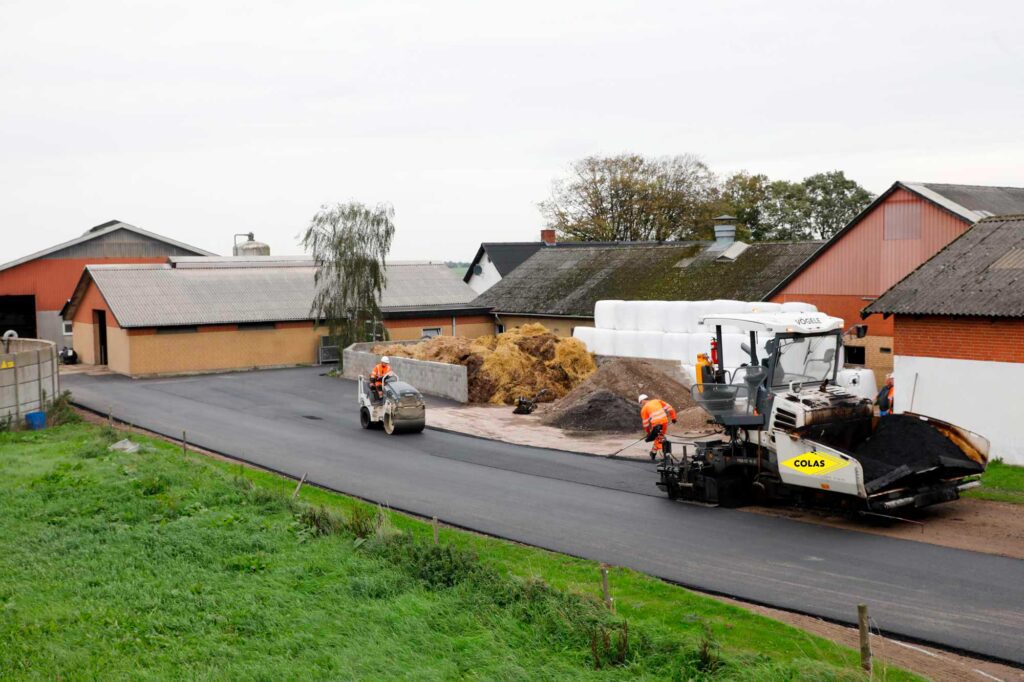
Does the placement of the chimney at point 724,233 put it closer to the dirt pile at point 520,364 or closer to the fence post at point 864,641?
the dirt pile at point 520,364

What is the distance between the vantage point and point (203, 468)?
68.5ft

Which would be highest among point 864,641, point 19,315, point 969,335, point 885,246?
point 885,246

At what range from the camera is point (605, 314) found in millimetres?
36719

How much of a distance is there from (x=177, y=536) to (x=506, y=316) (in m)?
33.0

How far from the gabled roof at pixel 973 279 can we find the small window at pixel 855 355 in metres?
7.70

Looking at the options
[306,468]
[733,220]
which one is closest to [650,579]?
[306,468]

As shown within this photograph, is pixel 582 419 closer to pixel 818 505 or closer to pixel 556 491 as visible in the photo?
pixel 556 491

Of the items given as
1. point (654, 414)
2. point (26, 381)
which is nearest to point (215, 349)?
point (26, 381)

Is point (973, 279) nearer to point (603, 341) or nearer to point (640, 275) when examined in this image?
point (603, 341)

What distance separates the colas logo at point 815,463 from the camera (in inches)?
623

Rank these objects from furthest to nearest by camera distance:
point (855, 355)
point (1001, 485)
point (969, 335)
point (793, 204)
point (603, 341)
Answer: point (793, 204), point (603, 341), point (855, 355), point (969, 335), point (1001, 485)

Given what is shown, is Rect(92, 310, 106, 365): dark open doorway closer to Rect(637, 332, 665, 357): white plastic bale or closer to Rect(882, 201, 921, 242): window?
Rect(637, 332, 665, 357): white plastic bale

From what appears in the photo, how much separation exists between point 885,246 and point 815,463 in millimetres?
16349

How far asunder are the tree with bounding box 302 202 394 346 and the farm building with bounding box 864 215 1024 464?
25.3 m
